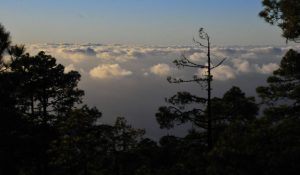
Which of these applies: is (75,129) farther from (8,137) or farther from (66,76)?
(66,76)

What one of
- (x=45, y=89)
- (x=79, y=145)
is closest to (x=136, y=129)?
(x=79, y=145)

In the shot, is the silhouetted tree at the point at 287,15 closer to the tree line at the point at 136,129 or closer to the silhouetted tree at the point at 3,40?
the tree line at the point at 136,129

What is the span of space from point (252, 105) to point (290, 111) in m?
11.6

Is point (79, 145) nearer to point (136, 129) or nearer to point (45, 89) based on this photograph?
point (136, 129)

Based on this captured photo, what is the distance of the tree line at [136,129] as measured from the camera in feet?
60.3

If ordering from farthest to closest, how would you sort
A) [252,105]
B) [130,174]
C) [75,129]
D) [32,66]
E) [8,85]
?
[252,105] < [32,66] < [130,174] < [8,85] < [75,129]

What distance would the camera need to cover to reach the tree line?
60.3 ft

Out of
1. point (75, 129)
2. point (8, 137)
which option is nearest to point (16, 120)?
point (8, 137)

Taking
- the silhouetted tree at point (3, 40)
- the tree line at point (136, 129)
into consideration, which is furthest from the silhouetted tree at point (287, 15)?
the silhouetted tree at point (3, 40)

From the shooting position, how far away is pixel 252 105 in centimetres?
4172

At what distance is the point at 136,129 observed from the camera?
27516 mm

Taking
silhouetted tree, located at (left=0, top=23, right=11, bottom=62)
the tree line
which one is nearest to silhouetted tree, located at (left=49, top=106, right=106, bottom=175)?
the tree line

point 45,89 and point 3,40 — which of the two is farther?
point 45,89

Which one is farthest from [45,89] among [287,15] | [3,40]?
[287,15]
